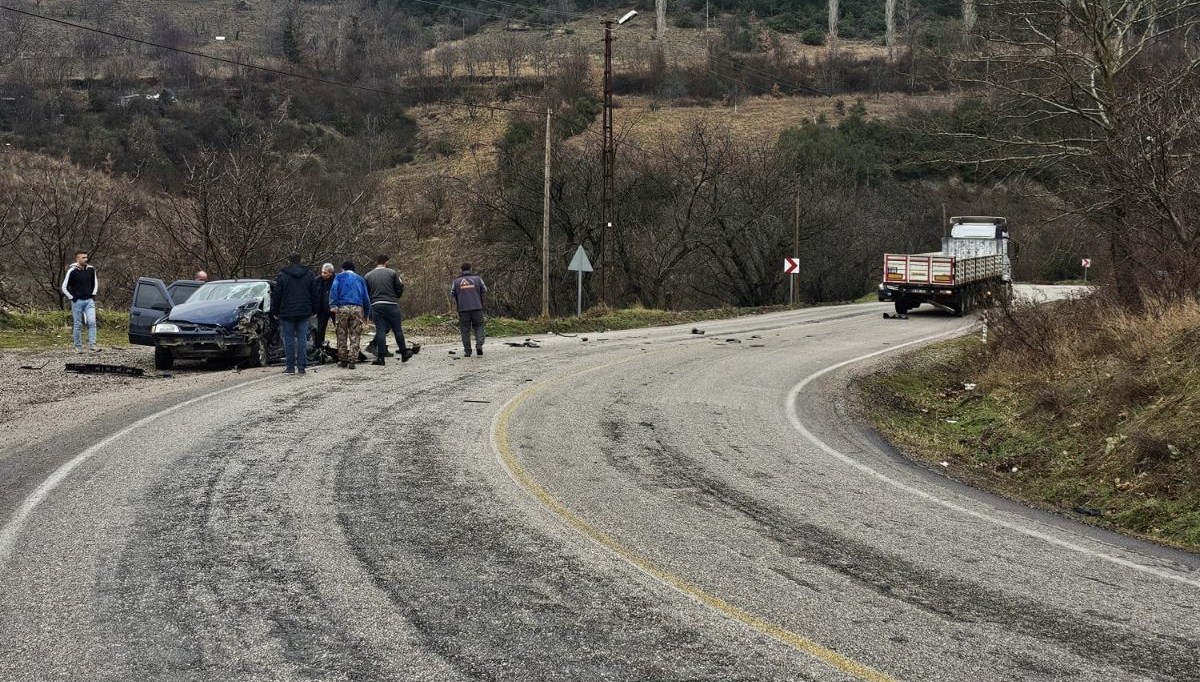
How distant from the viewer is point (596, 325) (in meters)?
30.3

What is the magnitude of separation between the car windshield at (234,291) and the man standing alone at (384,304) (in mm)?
1885

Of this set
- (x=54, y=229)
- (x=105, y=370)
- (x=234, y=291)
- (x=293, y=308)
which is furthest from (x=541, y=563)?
(x=54, y=229)

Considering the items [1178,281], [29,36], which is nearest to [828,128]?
[1178,281]

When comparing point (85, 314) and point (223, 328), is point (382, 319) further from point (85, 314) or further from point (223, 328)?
point (85, 314)

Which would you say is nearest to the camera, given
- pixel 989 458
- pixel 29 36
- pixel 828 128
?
pixel 989 458

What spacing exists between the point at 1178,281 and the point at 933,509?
9.07 meters

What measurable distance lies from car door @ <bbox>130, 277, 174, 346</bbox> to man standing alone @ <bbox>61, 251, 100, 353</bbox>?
1351 mm

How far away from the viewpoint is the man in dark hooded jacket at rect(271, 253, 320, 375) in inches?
618


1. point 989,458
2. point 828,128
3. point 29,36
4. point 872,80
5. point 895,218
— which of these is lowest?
point 989,458

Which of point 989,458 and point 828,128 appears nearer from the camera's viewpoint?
point 989,458

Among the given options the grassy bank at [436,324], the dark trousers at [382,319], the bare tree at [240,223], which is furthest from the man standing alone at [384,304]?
the bare tree at [240,223]

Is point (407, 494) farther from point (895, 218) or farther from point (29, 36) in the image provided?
point (29, 36)

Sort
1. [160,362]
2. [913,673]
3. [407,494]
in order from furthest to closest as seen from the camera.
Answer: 1. [160,362]
2. [407,494]
3. [913,673]

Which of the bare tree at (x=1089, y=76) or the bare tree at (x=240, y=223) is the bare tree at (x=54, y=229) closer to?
the bare tree at (x=240, y=223)
